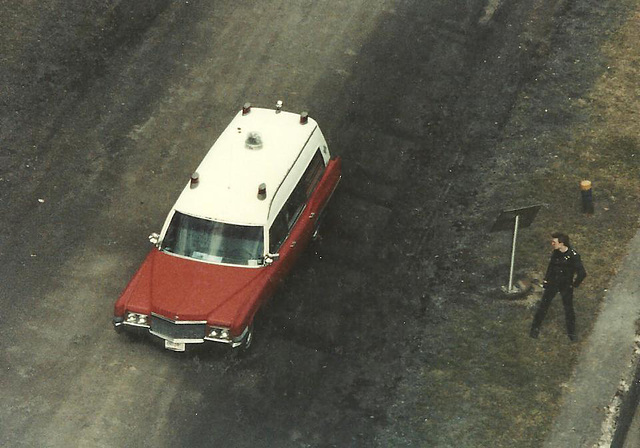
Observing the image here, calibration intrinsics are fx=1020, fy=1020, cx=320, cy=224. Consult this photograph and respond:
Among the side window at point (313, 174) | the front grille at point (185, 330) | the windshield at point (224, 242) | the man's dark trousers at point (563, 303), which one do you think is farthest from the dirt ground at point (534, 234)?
the front grille at point (185, 330)

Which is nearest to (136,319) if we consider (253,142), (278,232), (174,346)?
(174,346)

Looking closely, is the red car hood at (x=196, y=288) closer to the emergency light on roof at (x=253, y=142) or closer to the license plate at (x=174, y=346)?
the license plate at (x=174, y=346)

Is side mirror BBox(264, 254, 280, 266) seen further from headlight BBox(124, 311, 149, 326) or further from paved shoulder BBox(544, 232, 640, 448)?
paved shoulder BBox(544, 232, 640, 448)

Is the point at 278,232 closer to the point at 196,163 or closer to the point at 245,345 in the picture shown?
the point at 245,345

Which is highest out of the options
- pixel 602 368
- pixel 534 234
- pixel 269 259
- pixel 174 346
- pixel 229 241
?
pixel 534 234

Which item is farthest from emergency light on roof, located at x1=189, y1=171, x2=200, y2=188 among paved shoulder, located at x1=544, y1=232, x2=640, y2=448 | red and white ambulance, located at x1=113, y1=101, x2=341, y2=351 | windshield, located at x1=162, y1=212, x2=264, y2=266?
paved shoulder, located at x1=544, y1=232, x2=640, y2=448

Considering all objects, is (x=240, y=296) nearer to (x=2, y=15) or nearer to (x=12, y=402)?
(x=12, y=402)

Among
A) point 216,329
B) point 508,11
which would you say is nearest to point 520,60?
point 508,11
